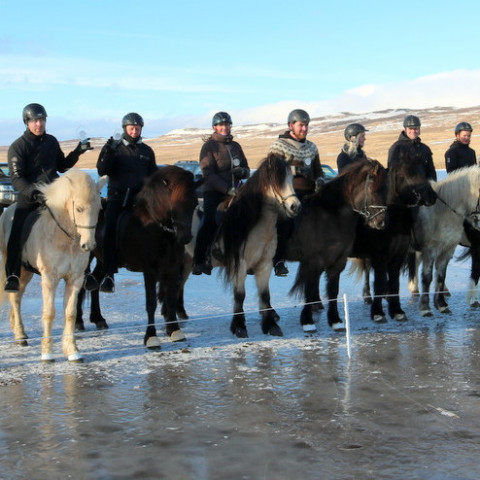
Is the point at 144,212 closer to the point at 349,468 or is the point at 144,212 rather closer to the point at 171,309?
the point at 171,309

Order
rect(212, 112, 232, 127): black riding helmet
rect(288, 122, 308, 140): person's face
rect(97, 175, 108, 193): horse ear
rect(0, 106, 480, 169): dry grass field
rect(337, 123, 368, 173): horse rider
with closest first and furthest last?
rect(97, 175, 108, 193): horse ear, rect(212, 112, 232, 127): black riding helmet, rect(288, 122, 308, 140): person's face, rect(337, 123, 368, 173): horse rider, rect(0, 106, 480, 169): dry grass field

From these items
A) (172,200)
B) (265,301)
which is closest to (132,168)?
(172,200)

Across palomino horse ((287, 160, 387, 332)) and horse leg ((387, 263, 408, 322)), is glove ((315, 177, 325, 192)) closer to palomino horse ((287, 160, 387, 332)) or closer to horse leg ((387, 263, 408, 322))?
palomino horse ((287, 160, 387, 332))

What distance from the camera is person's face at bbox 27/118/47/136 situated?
8047 millimetres

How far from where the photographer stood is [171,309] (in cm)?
865

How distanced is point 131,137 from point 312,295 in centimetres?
302

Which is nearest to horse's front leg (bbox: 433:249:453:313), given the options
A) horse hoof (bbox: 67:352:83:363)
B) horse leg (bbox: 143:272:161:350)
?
horse leg (bbox: 143:272:161:350)

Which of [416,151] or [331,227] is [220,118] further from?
[416,151]

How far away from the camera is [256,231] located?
8805mm

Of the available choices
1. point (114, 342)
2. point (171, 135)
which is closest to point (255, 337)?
point (114, 342)

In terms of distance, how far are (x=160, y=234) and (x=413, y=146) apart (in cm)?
405

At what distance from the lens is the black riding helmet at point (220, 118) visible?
9.06 metres

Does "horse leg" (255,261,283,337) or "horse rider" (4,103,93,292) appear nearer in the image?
"horse rider" (4,103,93,292)

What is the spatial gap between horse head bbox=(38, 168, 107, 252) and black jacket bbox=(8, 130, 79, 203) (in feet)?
1.14
